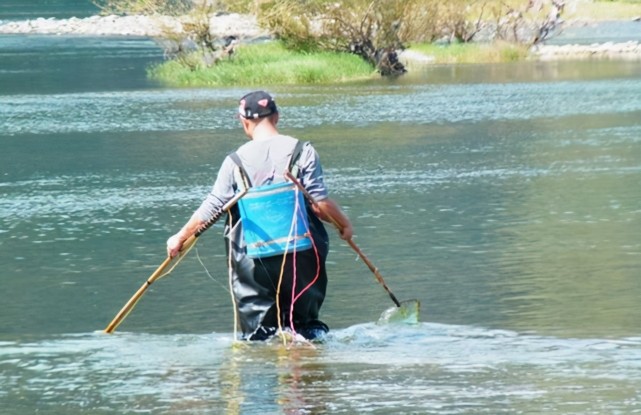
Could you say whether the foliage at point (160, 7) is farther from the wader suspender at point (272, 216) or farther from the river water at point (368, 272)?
the wader suspender at point (272, 216)

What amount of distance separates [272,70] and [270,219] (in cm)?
3676

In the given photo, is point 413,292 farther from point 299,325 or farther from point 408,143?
point 408,143

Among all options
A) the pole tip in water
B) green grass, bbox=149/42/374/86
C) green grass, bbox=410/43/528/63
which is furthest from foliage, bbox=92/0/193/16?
the pole tip in water

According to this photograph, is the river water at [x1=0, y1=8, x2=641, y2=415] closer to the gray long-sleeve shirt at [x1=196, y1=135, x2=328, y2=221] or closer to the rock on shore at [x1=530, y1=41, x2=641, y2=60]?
the gray long-sleeve shirt at [x1=196, y1=135, x2=328, y2=221]

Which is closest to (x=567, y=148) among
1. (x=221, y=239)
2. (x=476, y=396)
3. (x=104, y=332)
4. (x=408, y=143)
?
(x=408, y=143)

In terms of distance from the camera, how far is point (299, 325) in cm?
911

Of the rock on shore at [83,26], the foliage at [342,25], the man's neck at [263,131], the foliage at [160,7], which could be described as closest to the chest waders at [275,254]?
the man's neck at [263,131]

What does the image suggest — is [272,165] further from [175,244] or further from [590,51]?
[590,51]

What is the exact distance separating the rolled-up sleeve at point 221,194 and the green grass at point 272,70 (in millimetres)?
35503

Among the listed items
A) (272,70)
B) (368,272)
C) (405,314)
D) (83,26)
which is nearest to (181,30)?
(272,70)

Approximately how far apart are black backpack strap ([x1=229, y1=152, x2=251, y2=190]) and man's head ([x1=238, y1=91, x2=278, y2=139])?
Result: 0.69 ft

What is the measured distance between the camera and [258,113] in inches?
341

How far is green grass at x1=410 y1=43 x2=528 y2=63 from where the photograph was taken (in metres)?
54.6

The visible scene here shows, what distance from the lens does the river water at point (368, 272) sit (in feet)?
27.6
